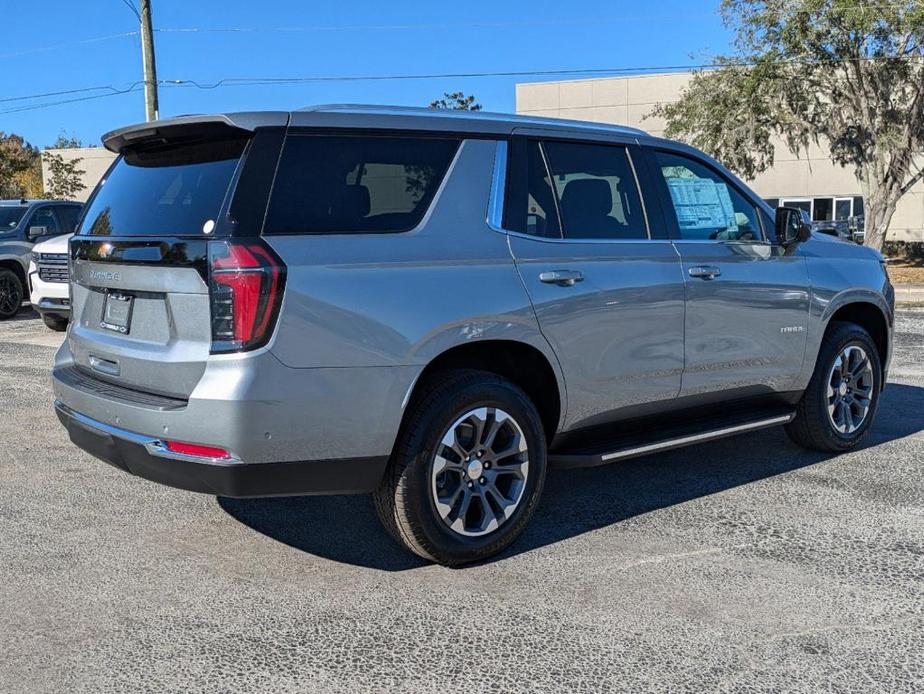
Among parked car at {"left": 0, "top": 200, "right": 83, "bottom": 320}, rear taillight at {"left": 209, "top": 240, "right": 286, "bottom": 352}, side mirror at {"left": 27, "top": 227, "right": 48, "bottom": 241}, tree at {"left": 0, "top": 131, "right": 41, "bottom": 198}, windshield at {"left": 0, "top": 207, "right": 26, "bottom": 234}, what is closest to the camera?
rear taillight at {"left": 209, "top": 240, "right": 286, "bottom": 352}

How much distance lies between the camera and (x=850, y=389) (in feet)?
20.2

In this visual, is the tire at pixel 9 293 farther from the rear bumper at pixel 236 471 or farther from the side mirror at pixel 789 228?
the side mirror at pixel 789 228

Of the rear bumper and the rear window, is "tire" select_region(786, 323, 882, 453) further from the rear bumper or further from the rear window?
the rear window

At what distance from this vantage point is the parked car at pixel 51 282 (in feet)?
37.4

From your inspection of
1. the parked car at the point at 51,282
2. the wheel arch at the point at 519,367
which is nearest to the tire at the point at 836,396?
the wheel arch at the point at 519,367

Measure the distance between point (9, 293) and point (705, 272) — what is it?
1264 cm

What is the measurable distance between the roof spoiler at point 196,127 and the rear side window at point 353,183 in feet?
0.43

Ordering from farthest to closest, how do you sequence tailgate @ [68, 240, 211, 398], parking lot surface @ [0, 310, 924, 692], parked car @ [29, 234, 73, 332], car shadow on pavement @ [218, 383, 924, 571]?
parked car @ [29, 234, 73, 332], car shadow on pavement @ [218, 383, 924, 571], tailgate @ [68, 240, 211, 398], parking lot surface @ [0, 310, 924, 692]

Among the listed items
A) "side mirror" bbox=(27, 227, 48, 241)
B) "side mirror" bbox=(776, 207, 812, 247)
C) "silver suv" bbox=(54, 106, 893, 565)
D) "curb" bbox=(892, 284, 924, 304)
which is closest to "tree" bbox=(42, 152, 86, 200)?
"side mirror" bbox=(27, 227, 48, 241)

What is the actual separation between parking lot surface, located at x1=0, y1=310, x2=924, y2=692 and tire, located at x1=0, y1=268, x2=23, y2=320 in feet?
32.2

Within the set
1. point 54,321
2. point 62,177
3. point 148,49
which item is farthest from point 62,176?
point 54,321

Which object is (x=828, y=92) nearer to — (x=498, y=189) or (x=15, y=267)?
(x=15, y=267)

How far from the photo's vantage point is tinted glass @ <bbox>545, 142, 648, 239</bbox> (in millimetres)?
4652

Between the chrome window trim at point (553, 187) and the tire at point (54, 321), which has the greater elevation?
the chrome window trim at point (553, 187)
